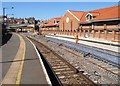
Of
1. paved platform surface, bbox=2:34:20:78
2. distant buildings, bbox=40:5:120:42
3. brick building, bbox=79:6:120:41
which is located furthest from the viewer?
distant buildings, bbox=40:5:120:42

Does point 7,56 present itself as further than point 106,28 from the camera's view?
No

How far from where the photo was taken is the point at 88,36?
41.1 metres

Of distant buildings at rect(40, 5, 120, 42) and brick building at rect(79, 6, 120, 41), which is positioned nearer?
brick building at rect(79, 6, 120, 41)

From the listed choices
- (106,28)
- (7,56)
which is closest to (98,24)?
(106,28)

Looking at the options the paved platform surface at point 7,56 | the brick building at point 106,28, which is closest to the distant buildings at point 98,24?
the brick building at point 106,28

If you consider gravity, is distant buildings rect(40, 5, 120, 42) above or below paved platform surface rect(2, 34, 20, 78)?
above

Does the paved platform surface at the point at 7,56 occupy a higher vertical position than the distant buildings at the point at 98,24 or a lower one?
lower

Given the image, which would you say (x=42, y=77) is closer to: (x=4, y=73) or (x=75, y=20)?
(x=4, y=73)

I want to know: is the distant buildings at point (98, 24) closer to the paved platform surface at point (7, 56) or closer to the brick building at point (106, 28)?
the brick building at point (106, 28)

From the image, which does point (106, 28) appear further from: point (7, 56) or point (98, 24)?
point (7, 56)

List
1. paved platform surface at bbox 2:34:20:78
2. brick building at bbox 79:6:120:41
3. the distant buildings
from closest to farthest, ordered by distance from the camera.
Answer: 1. paved platform surface at bbox 2:34:20:78
2. brick building at bbox 79:6:120:41
3. the distant buildings

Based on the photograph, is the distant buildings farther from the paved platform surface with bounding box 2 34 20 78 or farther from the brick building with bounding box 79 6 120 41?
the paved platform surface with bounding box 2 34 20 78

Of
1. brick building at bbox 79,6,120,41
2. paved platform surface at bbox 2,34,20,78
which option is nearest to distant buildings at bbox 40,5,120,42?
brick building at bbox 79,6,120,41

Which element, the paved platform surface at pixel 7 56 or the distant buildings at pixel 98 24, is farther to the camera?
the distant buildings at pixel 98 24
